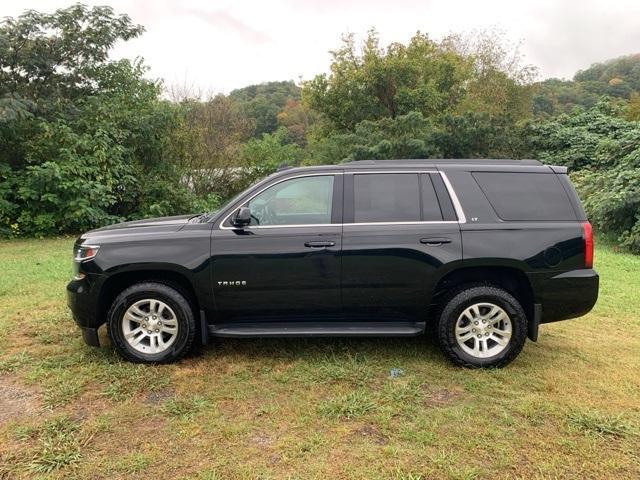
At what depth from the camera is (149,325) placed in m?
4.39

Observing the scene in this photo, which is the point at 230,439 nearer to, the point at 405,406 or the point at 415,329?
the point at 405,406

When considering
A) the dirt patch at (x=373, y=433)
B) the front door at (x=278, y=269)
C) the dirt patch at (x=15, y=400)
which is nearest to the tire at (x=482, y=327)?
the front door at (x=278, y=269)

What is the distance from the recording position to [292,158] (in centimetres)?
1914

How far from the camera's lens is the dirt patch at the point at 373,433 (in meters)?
3.26

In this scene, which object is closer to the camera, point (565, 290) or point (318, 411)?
point (318, 411)

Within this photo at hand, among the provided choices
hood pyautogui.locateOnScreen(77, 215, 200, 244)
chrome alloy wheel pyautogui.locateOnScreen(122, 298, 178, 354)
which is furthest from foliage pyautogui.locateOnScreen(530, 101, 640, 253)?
chrome alloy wheel pyautogui.locateOnScreen(122, 298, 178, 354)

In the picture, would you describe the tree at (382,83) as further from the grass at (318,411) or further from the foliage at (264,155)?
the grass at (318,411)

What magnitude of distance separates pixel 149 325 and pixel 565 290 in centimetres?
351

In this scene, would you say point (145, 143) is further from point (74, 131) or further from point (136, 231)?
point (136, 231)

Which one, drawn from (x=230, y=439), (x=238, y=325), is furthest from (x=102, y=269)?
(x=230, y=439)

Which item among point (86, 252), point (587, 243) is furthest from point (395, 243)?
point (86, 252)

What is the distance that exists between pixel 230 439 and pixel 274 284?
1.37 meters

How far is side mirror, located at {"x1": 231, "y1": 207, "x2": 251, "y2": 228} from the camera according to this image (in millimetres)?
4230

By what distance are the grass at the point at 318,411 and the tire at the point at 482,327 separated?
0.47 feet
